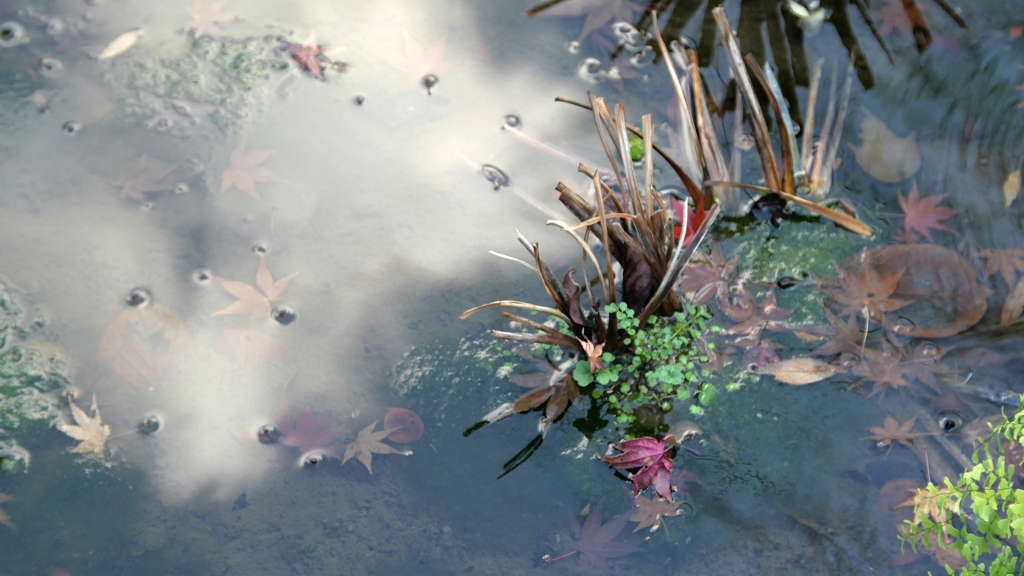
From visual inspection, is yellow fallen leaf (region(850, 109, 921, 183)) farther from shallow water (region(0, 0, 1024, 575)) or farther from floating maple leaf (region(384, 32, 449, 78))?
floating maple leaf (region(384, 32, 449, 78))

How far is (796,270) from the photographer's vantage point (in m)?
2.25

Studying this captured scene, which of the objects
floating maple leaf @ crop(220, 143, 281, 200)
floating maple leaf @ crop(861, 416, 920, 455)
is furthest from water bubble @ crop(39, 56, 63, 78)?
floating maple leaf @ crop(861, 416, 920, 455)

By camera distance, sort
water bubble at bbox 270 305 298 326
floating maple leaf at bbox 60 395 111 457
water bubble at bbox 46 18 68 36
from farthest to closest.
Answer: water bubble at bbox 46 18 68 36, water bubble at bbox 270 305 298 326, floating maple leaf at bbox 60 395 111 457

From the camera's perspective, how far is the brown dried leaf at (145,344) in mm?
2146

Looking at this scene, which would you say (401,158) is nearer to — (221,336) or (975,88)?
(221,336)

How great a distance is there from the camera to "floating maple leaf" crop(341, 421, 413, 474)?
2004mm

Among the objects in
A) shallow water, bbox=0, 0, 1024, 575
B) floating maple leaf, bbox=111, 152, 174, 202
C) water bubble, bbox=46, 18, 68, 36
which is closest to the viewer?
shallow water, bbox=0, 0, 1024, 575

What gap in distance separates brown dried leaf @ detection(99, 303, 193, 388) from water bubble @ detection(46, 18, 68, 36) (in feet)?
4.71

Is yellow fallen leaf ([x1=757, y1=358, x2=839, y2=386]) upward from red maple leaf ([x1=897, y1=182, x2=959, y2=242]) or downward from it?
downward

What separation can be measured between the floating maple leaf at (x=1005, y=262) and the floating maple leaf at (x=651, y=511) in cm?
134

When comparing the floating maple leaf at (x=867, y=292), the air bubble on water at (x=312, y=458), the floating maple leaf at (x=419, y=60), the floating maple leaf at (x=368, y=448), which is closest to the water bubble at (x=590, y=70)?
the floating maple leaf at (x=419, y=60)

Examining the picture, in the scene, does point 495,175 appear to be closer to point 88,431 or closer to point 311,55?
point 311,55

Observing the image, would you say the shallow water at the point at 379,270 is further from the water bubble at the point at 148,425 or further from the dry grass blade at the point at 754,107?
the dry grass blade at the point at 754,107

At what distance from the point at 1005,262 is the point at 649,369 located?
1266 mm
